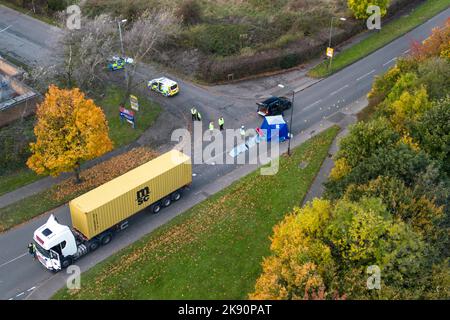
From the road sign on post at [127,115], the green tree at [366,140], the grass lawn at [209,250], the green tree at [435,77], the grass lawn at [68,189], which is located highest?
the green tree at [435,77]

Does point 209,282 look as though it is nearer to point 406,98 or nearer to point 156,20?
point 406,98

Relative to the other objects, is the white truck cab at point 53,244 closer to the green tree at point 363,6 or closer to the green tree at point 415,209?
the green tree at point 415,209

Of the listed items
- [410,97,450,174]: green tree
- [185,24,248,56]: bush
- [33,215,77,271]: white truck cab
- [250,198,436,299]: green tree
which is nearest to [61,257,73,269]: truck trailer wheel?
[33,215,77,271]: white truck cab

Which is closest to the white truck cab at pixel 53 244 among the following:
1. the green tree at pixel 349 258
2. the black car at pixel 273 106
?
the green tree at pixel 349 258

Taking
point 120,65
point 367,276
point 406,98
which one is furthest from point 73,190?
point 406,98

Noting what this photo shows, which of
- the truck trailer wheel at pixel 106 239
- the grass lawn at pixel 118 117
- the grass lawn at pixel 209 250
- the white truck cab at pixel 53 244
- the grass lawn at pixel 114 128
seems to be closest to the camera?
the grass lawn at pixel 209 250

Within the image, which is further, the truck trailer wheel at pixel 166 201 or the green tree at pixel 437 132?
the truck trailer wheel at pixel 166 201
